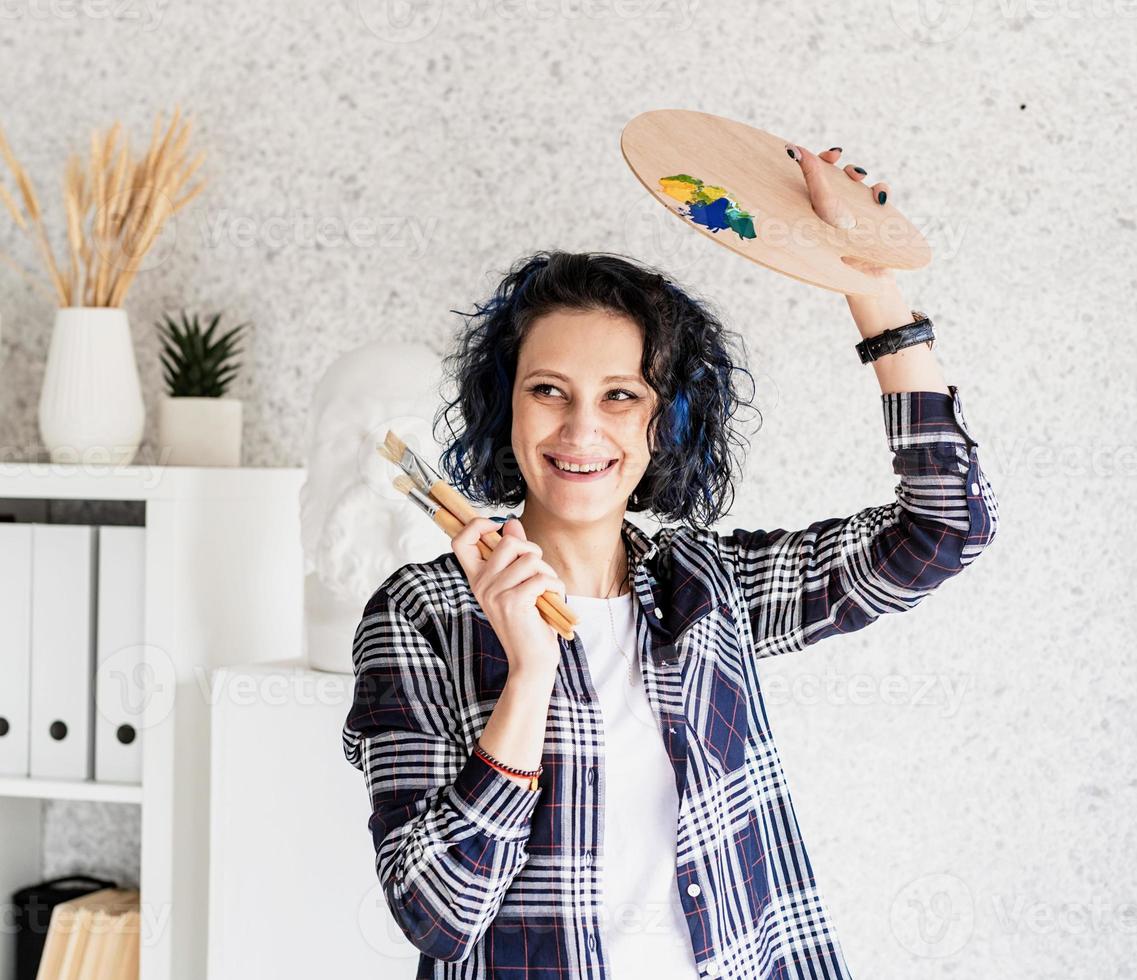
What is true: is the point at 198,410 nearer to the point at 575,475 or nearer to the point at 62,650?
the point at 62,650

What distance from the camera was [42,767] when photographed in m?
1.65

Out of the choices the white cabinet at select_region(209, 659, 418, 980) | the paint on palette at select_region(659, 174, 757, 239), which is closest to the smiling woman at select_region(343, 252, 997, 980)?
the paint on palette at select_region(659, 174, 757, 239)

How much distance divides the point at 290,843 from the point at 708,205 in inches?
37.9

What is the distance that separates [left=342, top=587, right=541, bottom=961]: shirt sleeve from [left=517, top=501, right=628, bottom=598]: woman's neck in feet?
0.53

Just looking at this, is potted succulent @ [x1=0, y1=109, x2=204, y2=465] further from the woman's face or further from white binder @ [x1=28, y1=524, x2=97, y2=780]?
the woman's face

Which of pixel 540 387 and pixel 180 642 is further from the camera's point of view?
pixel 180 642

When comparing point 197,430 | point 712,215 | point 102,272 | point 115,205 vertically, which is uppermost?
point 115,205

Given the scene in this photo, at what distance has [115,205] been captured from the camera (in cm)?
178

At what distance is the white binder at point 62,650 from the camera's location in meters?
1.64

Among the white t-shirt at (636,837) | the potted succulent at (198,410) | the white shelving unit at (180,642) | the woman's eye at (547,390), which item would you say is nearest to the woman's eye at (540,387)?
the woman's eye at (547,390)

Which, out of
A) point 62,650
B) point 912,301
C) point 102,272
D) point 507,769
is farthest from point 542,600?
point 102,272

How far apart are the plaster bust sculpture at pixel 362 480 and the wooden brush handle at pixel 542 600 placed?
17.0 inches

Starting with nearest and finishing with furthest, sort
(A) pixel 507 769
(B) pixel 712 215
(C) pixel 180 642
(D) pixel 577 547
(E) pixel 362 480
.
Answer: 1. (A) pixel 507 769
2. (B) pixel 712 215
3. (D) pixel 577 547
4. (E) pixel 362 480
5. (C) pixel 180 642

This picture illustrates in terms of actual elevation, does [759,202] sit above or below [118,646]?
above
